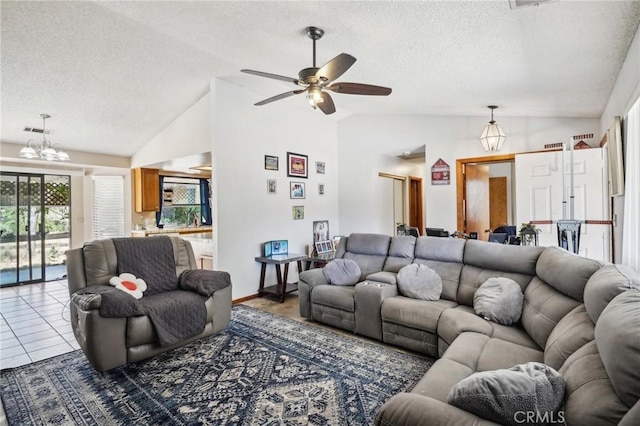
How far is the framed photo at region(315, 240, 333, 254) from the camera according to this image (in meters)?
5.16

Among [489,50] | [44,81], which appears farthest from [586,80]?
[44,81]

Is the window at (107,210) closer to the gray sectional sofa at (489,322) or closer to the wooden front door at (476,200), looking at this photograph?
the gray sectional sofa at (489,322)

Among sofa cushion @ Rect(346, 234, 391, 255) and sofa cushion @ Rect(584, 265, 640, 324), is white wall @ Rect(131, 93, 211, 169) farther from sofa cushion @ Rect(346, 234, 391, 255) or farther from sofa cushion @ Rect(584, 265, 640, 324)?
sofa cushion @ Rect(584, 265, 640, 324)

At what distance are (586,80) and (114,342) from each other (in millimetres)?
4494

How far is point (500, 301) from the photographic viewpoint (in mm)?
2426

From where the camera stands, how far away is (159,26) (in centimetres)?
302

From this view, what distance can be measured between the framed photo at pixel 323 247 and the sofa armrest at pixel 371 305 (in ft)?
6.69

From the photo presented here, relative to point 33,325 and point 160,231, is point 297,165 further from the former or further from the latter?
point 33,325

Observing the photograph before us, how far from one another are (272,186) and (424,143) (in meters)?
2.69

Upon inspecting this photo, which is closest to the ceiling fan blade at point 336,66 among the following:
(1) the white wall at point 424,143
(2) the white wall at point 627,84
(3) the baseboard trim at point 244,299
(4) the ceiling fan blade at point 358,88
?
(4) the ceiling fan blade at point 358,88

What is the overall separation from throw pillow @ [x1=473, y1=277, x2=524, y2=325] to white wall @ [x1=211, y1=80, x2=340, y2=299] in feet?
9.56

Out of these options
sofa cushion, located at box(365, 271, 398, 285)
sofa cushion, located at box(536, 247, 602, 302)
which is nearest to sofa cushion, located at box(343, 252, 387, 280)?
sofa cushion, located at box(365, 271, 398, 285)

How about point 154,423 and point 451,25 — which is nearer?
point 154,423

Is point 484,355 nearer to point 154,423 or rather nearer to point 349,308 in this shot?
point 349,308
